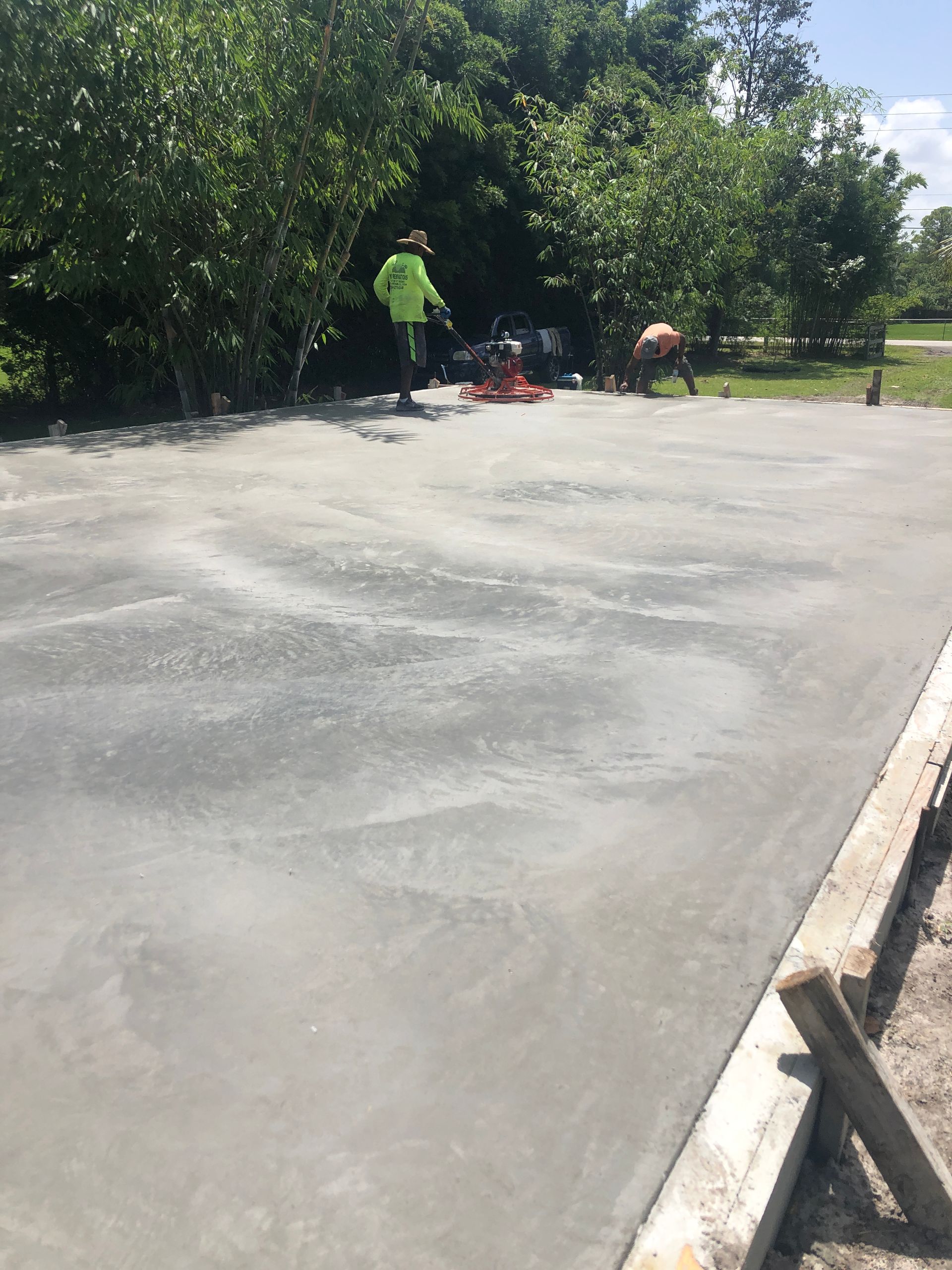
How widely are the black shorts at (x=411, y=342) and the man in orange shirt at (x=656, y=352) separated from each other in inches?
124

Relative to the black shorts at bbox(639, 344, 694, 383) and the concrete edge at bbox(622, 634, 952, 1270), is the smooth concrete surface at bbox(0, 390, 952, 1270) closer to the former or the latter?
the concrete edge at bbox(622, 634, 952, 1270)

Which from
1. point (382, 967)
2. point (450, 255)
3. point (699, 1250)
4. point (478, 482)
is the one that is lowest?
point (699, 1250)

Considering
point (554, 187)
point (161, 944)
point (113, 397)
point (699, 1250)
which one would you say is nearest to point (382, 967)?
point (161, 944)

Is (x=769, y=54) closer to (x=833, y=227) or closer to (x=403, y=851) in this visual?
(x=833, y=227)

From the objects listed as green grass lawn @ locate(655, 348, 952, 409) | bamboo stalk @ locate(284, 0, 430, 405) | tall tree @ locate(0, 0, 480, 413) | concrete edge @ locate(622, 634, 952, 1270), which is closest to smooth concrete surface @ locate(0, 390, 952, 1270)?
concrete edge @ locate(622, 634, 952, 1270)

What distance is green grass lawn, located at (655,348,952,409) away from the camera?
16.6m

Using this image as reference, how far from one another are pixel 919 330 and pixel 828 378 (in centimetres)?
2369

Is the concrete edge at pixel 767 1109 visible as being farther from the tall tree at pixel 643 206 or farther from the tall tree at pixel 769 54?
the tall tree at pixel 769 54

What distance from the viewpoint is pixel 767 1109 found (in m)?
1.78

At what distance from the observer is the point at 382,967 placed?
2.08m

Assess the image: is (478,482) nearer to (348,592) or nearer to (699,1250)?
(348,592)

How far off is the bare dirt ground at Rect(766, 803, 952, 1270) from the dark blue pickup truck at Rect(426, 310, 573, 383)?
12512mm

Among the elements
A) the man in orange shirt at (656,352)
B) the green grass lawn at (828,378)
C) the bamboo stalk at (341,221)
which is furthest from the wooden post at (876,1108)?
the green grass lawn at (828,378)

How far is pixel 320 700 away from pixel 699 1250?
2137mm
